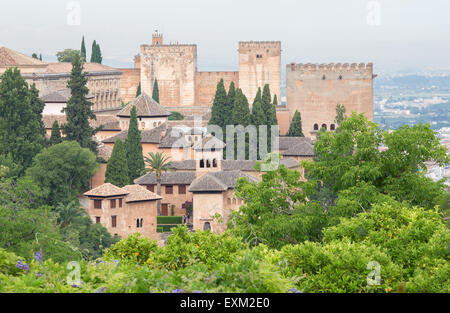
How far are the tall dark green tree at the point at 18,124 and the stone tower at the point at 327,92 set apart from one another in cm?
2985

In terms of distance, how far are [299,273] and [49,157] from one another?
31.7 meters

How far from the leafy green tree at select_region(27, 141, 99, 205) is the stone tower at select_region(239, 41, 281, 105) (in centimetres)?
3249

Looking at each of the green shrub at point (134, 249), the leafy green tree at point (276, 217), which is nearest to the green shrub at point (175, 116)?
the leafy green tree at point (276, 217)

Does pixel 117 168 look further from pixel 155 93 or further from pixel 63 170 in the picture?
pixel 155 93

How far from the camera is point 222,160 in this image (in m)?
51.5

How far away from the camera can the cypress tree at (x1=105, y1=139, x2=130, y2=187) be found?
153ft

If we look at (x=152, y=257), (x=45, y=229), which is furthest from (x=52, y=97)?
(x=152, y=257)

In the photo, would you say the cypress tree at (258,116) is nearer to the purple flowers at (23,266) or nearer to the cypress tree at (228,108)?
the cypress tree at (228,108)

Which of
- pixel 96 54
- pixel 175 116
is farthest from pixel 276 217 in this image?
pixel 96 54

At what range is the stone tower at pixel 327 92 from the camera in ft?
244

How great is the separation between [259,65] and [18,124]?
35.1m

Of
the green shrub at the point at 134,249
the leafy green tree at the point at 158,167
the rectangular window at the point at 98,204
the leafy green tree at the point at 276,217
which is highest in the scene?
the green shrub at the point at 134,249

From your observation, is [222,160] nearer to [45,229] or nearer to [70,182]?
[70,182]

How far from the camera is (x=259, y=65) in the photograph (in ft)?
260
